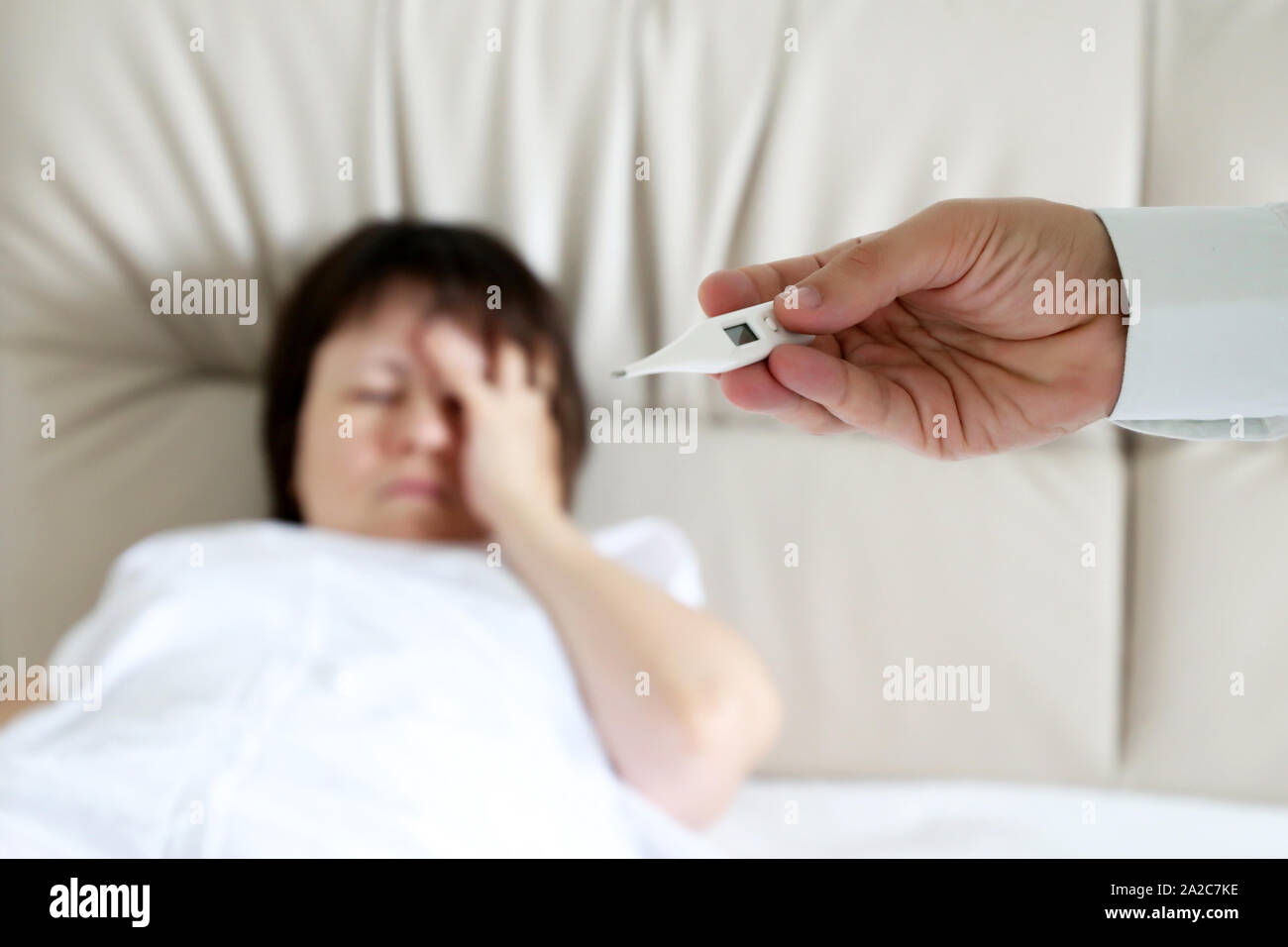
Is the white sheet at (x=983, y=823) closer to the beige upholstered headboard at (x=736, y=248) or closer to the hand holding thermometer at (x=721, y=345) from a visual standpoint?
the beige upholstered headboard at (x=736, y=248)

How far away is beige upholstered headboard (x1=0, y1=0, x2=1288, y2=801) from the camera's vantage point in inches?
31.0

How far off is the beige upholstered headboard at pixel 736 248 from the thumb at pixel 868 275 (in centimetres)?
38

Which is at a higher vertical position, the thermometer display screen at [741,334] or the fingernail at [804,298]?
the fingernail at [804,298]

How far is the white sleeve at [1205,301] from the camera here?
0.46 meters

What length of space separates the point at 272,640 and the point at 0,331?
0.43m

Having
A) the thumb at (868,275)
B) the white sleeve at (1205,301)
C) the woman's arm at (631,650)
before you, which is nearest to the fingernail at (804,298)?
the thumb at (868,275)

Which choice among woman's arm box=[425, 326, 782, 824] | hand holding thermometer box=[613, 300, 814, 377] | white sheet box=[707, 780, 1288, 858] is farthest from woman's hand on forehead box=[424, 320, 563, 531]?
hand holding thermometer box=[613, 300, 814, 377]

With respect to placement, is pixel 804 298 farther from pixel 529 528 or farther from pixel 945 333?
pixel 529 528

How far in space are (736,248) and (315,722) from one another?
488mm

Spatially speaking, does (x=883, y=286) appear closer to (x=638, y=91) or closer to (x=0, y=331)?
(x=638, y=91)

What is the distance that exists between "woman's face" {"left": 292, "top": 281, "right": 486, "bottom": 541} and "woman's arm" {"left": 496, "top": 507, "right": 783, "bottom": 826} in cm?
13

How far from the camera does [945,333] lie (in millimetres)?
517

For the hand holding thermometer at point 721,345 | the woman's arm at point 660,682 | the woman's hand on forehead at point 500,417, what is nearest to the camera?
the hand holding thermometer at point 721,345
